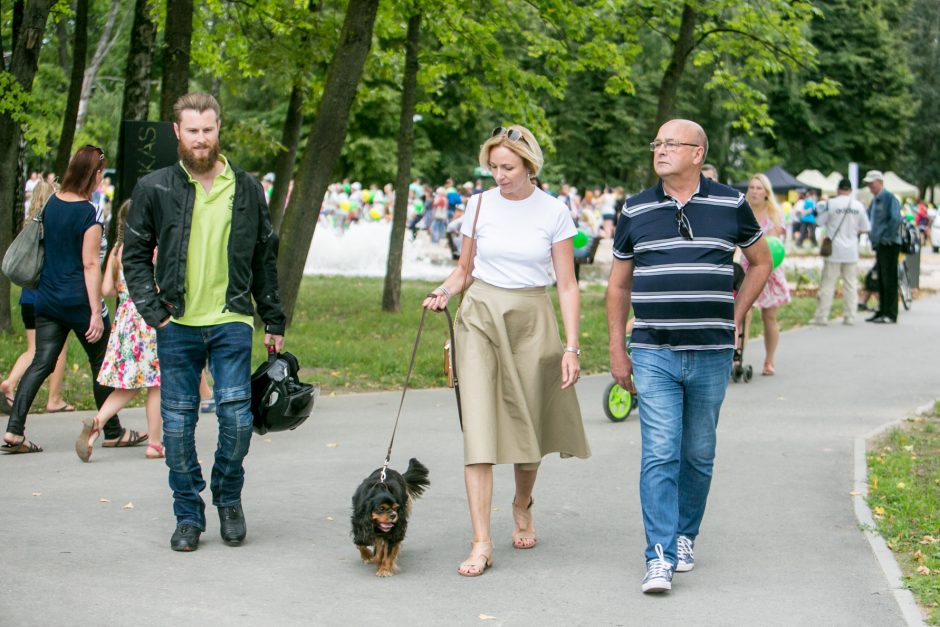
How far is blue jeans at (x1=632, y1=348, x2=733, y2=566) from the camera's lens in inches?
229

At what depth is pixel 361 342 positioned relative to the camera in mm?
14766

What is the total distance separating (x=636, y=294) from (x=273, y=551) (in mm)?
2084

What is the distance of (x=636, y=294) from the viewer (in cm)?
587

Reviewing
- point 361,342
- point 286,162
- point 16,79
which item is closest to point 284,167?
point 286,162

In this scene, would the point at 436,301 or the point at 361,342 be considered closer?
the point at 436,301

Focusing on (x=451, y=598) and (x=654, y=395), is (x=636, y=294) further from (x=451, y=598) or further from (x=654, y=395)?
(x=451, y=598)

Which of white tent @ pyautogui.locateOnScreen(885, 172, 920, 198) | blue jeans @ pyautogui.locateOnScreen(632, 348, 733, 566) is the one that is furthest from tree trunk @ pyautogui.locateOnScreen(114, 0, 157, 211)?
white tent @ pyautogui.locateOnScreen(885, 172, 920, 198)

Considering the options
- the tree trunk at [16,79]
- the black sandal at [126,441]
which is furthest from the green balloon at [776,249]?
the tree trunk at [16,79]

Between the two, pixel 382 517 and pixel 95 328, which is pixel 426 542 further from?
pixel 95 328

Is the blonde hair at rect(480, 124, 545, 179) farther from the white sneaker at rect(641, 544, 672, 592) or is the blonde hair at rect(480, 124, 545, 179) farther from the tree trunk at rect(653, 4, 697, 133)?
the tree trunk at rect(653, 4, 697, 133)

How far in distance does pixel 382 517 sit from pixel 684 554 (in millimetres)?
1441

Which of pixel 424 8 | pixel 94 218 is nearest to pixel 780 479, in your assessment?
pixel 94 218

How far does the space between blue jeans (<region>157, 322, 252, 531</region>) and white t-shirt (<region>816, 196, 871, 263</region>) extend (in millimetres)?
13492

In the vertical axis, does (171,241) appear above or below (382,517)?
above
